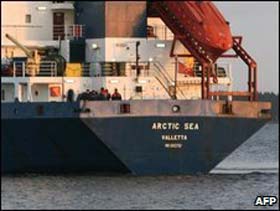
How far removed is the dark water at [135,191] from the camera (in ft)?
139

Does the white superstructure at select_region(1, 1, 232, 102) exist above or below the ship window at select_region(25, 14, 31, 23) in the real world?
below

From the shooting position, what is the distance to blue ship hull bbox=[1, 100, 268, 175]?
1918 inches

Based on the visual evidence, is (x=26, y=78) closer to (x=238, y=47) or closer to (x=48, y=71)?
(x=48, y=71)

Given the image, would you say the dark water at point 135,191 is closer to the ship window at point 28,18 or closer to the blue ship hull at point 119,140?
the blue ship hull at point 119,140

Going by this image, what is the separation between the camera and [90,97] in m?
49.4

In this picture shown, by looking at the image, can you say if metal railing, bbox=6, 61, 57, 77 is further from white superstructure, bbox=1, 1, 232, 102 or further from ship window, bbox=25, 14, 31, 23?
ship window, bbox=25, 14, 31, 23

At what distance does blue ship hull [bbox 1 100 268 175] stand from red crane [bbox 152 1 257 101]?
1.93m

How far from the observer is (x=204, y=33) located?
5150 centimetres

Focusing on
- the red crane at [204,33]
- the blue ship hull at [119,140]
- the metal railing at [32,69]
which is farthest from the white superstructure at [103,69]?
the blue ship hull at [119,140]

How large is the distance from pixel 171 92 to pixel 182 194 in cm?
759

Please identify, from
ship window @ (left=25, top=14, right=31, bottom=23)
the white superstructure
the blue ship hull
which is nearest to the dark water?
the blue ship hull

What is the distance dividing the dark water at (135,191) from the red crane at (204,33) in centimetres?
381

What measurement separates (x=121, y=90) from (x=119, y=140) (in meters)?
3.22

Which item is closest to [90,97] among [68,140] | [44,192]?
[68,140]
